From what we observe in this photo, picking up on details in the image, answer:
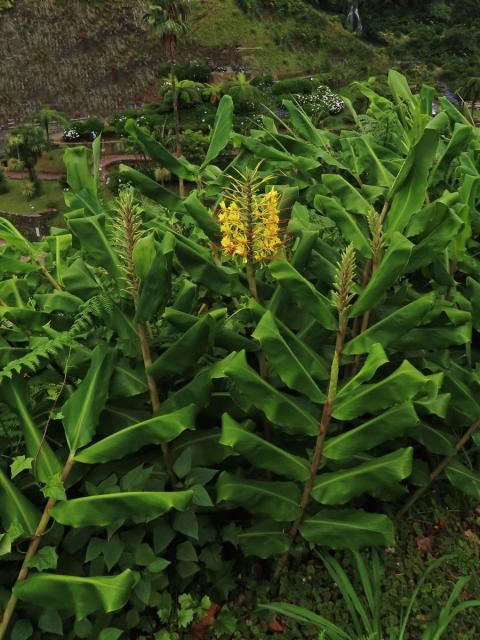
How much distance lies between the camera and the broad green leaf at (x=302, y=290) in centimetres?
216

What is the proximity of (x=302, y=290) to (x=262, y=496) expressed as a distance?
0.95m

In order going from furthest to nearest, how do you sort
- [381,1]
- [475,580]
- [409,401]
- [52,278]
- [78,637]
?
[381,1] → [52,278] → [475,580] → [78,637] → [409,401]

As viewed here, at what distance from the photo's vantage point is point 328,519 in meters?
2.42

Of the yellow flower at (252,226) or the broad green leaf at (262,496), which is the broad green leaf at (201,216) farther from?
the broad green leaf at (262,496)

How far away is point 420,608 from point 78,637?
1615 millimetres

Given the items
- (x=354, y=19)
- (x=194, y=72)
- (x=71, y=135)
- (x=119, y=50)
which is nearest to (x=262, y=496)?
(x=71, y=135)

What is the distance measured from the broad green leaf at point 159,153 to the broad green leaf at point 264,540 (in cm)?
202

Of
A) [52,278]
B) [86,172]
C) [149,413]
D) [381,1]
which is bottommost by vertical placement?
[381,1]

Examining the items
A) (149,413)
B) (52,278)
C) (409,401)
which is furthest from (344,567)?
(52,278)

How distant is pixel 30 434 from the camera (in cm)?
222

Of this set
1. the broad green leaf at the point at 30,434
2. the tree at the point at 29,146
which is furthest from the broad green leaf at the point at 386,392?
the tree at the point at 29,146

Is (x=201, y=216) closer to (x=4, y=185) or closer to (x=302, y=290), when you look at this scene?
(x=302, y=290)

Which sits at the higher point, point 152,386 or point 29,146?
point 152,386

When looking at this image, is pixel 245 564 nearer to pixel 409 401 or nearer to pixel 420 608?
pixel 420 608
